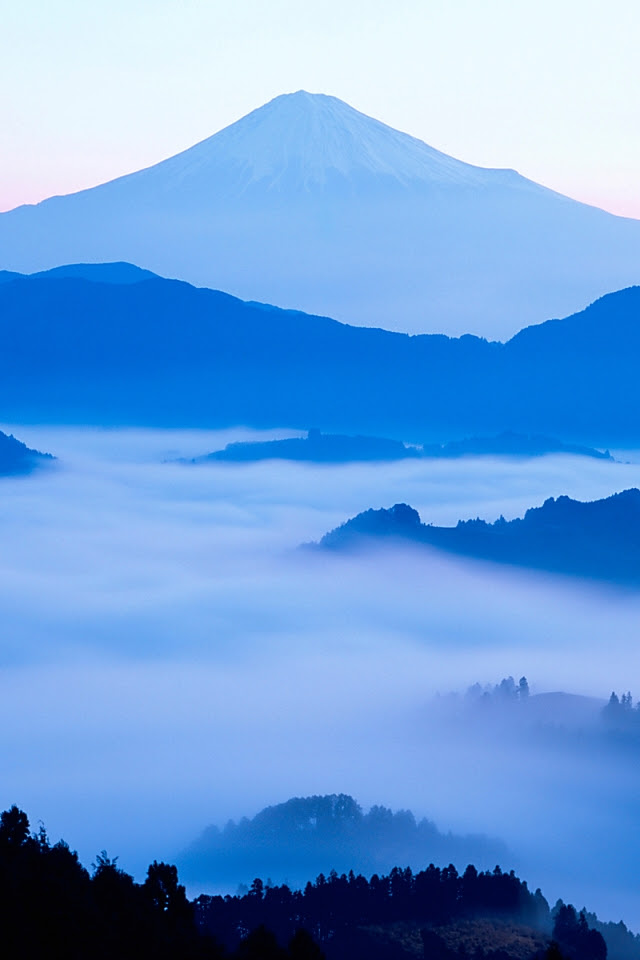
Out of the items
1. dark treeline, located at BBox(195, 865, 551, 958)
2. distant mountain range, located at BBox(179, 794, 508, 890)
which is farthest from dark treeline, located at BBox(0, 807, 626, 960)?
distant mountain range, located at BBox(179, 794, 508, 890)

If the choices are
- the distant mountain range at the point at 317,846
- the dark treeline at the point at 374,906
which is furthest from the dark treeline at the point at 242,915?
the distant mountain range at the point at 317,846

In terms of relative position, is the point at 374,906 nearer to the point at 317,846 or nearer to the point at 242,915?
the point at 242,915

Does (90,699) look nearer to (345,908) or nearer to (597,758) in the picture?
(597,758)

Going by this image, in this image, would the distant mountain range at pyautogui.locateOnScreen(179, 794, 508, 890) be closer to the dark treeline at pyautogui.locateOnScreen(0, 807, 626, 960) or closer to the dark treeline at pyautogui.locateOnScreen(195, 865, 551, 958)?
the dark treeline at pyautogui.locateOnScreen(195, 865, 551, 958)

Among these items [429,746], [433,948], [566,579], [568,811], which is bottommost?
[433,948]

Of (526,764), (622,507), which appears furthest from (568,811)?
(622,507)

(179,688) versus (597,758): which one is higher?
(179,688)

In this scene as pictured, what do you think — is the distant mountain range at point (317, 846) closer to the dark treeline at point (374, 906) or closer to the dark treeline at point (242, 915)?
the dark treeline at point (374, 906)
